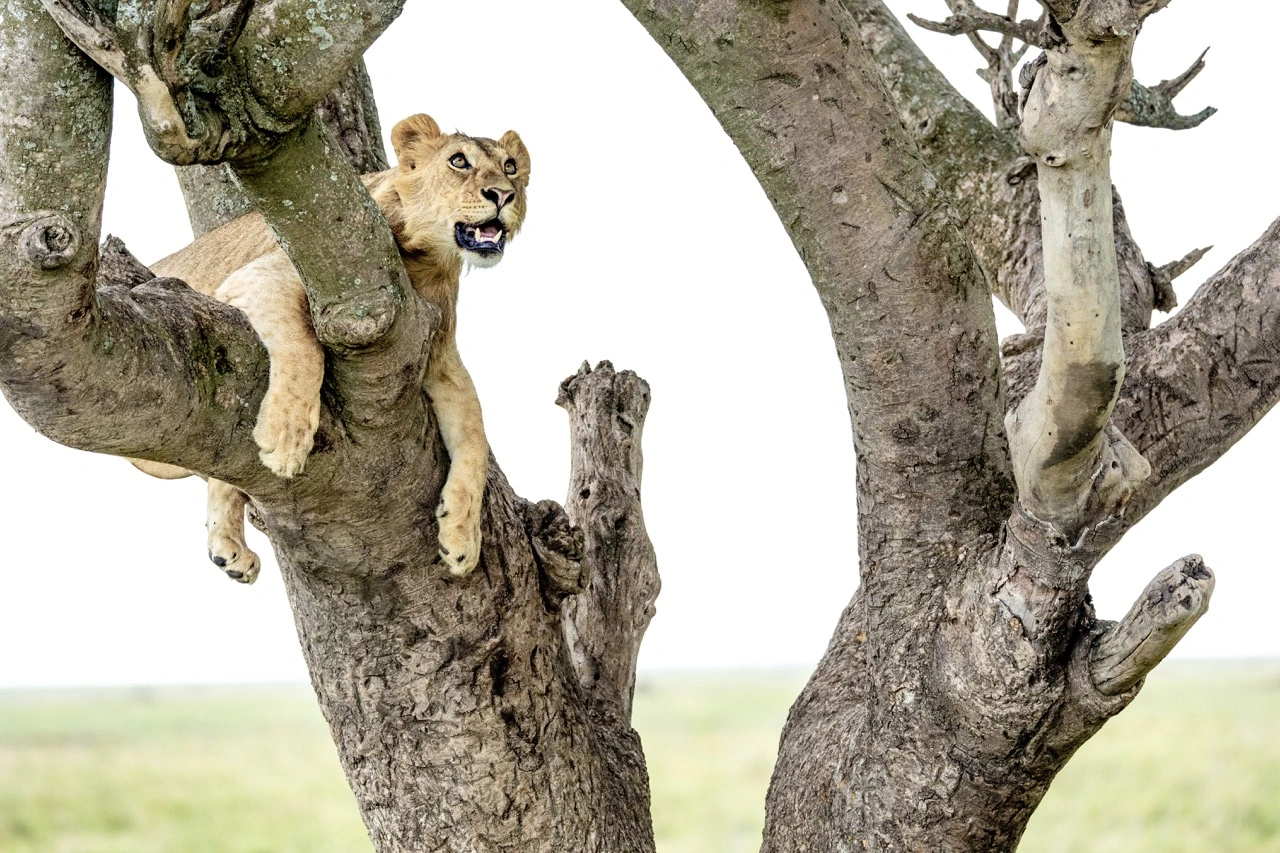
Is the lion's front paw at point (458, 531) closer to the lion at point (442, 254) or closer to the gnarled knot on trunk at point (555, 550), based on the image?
the lion at point (442, 254)

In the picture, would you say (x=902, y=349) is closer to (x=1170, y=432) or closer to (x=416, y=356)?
(x=1170, y=432)

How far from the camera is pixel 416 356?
9.33ft

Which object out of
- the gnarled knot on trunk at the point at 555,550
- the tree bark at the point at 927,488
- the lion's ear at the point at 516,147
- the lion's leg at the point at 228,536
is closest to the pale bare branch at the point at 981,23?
the tree bark at the point at 927,488

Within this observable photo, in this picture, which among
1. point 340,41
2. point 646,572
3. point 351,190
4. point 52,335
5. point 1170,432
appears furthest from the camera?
point 646,572

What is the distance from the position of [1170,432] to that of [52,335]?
262 centimetres

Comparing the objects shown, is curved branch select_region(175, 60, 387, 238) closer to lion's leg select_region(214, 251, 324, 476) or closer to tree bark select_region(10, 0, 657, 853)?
tree bark select_region(10, 0, 657, 853)

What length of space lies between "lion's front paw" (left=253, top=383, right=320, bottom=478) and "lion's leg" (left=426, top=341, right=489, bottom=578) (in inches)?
17.8

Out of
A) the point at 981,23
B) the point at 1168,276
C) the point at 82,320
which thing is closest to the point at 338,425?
the point at 82,320

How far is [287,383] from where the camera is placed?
2.77 meters

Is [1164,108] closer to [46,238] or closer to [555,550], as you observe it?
[555,550]

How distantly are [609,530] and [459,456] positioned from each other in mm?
1146

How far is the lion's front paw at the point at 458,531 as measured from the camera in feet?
10.3

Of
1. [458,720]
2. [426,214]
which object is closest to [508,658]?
[458,720]

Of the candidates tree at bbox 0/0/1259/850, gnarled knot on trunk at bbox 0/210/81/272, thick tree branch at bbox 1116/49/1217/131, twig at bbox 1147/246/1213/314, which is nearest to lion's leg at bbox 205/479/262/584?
tree at bbox 0/0/1259/850
